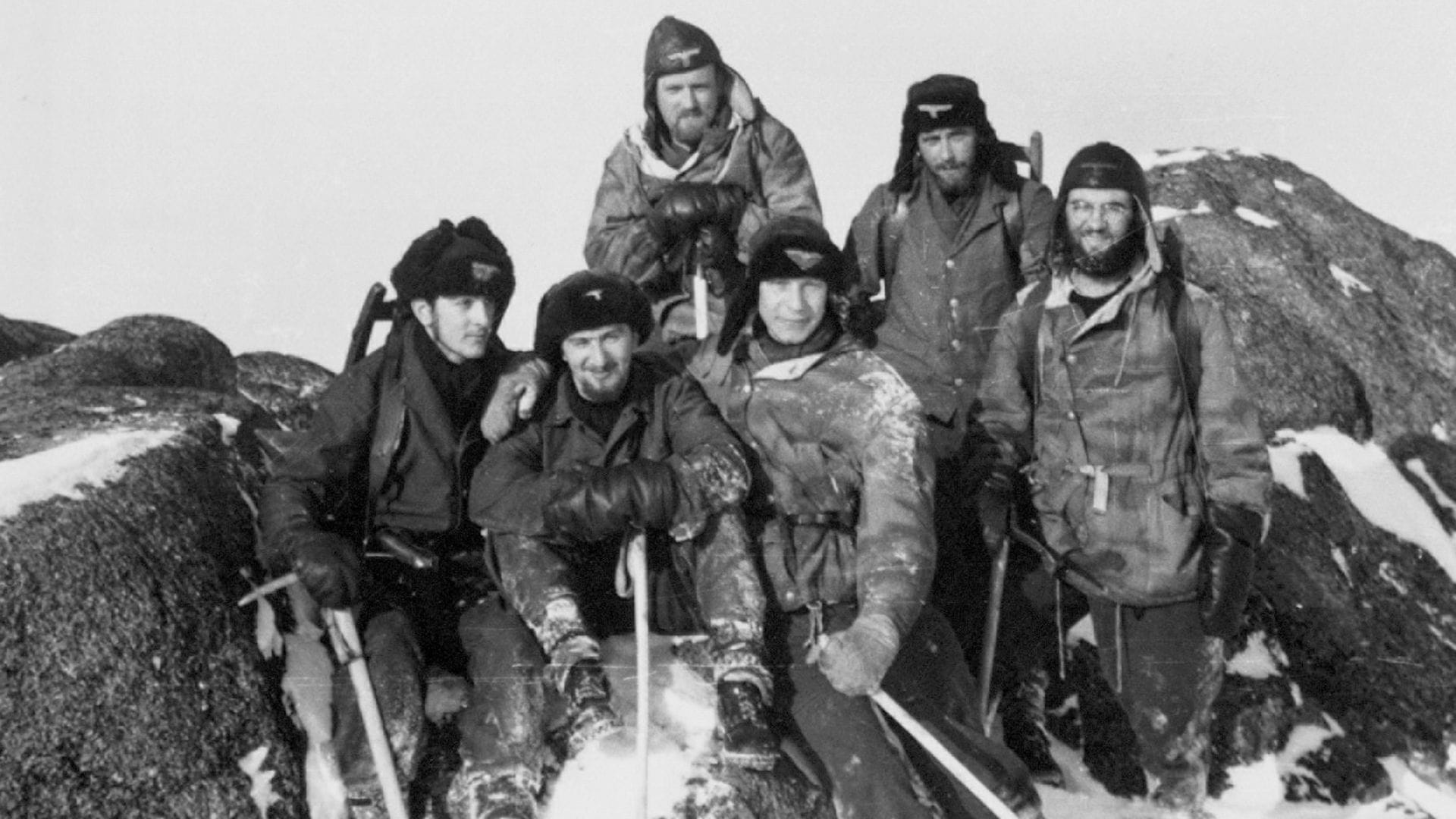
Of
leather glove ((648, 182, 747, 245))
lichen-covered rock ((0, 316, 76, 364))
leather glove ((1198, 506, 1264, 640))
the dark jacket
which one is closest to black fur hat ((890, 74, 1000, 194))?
leather glove ((648, 182, 747, 245))

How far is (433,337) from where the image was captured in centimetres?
673

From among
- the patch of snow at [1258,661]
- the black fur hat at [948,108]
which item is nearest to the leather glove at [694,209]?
the black fur hat at [948,108]

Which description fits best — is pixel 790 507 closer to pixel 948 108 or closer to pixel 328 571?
pixel 328 571

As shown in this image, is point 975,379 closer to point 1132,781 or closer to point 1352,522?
point 1132,781

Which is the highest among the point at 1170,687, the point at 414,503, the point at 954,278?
the point at 954,278

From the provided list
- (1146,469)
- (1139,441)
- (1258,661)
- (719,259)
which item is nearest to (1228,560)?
(1146,469)

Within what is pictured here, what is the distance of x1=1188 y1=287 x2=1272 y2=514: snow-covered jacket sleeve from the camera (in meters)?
6.12

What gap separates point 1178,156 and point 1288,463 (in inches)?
163

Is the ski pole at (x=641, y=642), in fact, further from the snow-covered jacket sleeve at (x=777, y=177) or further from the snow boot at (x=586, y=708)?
the snow-covered jacket sleeve at (x=777, y=177)

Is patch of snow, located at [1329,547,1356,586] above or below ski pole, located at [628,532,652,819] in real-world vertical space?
below

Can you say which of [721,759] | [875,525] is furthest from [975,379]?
[721,759]

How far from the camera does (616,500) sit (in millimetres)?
5789

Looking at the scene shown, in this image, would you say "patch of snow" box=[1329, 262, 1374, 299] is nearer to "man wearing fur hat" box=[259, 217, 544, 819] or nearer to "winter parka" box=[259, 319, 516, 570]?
"man wearing fur hat" box=[259, 217, 544, 819]

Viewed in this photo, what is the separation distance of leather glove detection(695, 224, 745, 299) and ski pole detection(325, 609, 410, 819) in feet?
9.65
